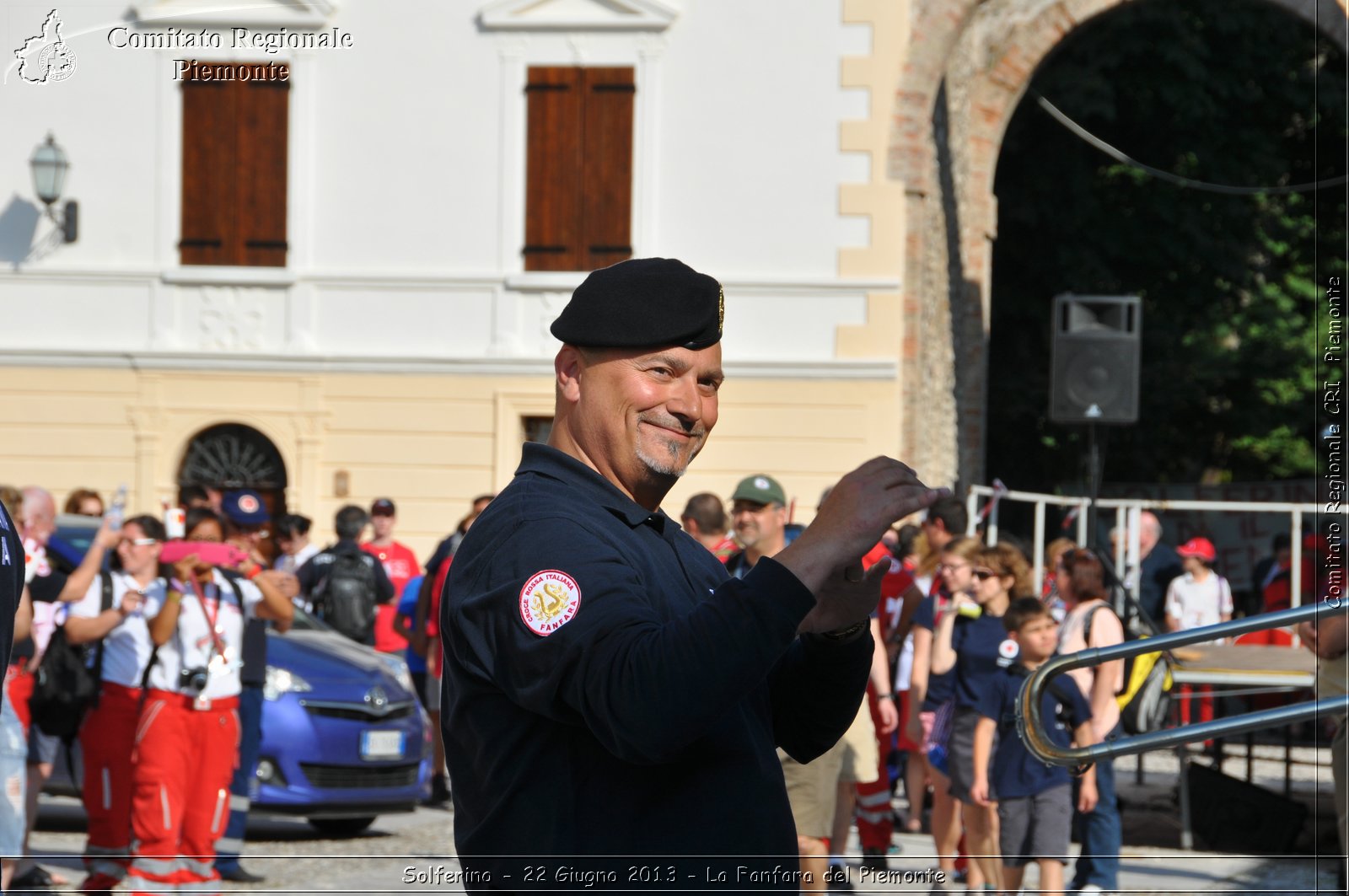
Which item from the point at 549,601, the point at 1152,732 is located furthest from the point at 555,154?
the point at 549,601

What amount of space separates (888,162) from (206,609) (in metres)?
10.3

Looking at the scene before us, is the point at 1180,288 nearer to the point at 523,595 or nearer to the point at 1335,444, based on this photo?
the point at 1335,444

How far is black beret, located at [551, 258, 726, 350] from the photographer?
8.46 ft

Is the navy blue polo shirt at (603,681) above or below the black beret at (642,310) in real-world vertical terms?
below

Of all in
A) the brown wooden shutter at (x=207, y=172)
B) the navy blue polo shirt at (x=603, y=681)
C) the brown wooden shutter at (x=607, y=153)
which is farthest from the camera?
the brown wooden shutter at (x=207, y=172)

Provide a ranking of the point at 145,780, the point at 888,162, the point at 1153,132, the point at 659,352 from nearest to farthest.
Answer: the point at 659,352 < the point at 145,780 < the point at 888,162 < the point at 1153,132

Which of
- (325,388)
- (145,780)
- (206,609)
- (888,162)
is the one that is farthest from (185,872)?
(888,162)

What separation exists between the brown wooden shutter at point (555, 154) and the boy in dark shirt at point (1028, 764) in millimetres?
9632

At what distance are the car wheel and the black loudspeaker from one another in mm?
6610

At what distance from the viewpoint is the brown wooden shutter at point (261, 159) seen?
1686 cm

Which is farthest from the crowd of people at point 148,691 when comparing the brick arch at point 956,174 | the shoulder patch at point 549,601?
the brick arch at point 956,174

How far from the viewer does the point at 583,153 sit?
16.9 m

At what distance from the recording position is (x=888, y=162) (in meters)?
16.9

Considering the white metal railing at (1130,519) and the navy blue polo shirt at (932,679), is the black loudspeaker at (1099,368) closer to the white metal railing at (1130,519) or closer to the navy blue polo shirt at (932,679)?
the white metal railing at (1130,519)
